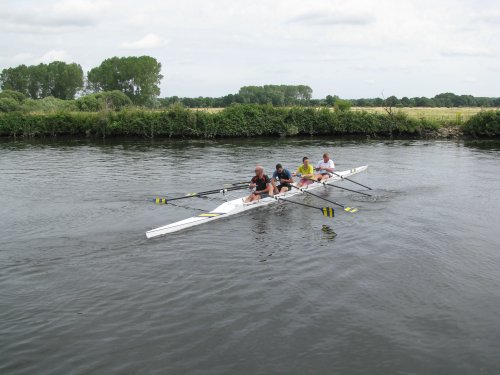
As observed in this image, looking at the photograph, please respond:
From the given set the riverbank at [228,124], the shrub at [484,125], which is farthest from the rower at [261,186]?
the shrub at [484,125]

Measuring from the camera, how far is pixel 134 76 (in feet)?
258

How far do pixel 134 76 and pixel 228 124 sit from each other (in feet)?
134

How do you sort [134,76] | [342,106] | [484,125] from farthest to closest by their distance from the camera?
[134,76], [342,106], [484,125]

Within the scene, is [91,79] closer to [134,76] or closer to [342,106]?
[134,76]

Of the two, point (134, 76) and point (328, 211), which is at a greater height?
point (134, 76)

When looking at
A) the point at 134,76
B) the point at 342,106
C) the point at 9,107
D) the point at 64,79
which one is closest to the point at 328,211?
the point at 342,106

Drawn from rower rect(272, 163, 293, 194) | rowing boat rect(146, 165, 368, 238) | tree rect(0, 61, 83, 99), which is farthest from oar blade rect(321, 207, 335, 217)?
tree rect(0, 61, 83, 99)

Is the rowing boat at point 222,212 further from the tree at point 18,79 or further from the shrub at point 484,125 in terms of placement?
the tree at point 18,79

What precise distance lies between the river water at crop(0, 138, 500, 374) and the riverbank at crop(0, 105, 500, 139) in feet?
76.8

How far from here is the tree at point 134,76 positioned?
7825 centimetres

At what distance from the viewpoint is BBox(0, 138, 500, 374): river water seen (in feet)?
25.8

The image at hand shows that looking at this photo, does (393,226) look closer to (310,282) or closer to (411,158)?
(310,282)

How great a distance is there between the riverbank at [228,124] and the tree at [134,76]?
33550mm

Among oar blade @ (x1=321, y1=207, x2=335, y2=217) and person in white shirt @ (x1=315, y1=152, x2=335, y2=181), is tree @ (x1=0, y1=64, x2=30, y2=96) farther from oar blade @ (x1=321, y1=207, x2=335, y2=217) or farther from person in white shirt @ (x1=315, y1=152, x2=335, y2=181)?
oar blade @ (x1=321, y1=207, x2=335, y2=217)
